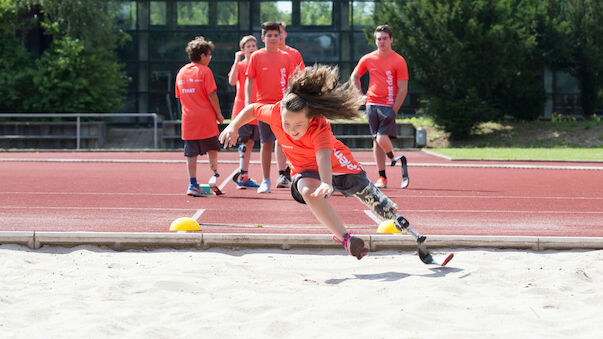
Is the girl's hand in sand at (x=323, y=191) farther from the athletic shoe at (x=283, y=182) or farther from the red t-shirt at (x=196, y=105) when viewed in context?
the athletic shoe at (x=283, y=182)

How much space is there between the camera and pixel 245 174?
35.6 ft

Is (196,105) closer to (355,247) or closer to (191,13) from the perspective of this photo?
(355,247)

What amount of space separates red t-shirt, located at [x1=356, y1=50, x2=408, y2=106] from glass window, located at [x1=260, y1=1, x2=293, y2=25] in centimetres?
1985

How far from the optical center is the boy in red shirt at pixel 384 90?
1078 centimetres

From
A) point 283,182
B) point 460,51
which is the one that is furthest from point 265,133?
point 460,51

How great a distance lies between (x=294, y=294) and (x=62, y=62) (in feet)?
73.4

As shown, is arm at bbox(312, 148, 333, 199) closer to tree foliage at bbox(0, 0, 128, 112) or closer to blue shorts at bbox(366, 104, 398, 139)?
blue shorts at bbox(366, 104, 398, 139)

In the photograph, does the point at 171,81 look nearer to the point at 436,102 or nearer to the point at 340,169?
the point at 436,102

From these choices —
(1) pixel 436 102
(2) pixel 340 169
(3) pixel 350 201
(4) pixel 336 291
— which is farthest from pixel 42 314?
(1) pixel 436 102

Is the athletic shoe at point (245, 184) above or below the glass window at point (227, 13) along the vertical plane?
below

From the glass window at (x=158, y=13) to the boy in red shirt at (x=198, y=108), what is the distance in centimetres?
2105

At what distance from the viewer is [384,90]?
35.5ft

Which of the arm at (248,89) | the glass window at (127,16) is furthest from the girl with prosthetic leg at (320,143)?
the glass window at (127,16)

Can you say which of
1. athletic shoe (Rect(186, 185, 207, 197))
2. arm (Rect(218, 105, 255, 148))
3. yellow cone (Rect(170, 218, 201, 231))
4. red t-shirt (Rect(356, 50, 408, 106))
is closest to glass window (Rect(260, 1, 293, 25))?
red t-shirt (Rect(356, 50, 408, 106))
